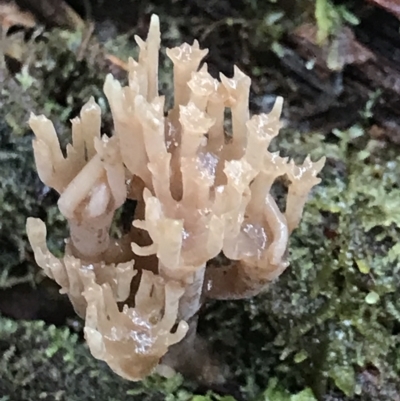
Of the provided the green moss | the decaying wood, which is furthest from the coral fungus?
the decaying wood

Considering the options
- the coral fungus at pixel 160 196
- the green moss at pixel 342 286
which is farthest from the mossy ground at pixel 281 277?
the coral fungus at pixel 160 196

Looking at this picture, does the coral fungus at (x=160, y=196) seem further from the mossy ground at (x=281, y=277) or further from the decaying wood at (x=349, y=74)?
the decaying wood at (x=349, y=74)

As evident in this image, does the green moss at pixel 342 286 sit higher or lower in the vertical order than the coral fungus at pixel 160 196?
lower

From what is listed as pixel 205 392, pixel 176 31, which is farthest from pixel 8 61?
pixel 205 392

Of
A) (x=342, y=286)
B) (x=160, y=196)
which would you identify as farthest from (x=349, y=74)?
(x=160, y=196)

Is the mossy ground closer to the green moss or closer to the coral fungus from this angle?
the green moss

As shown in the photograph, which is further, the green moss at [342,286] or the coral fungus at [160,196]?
the green moss at [342,286]

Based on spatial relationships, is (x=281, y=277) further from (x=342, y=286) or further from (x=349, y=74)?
(x=349, y=74)
